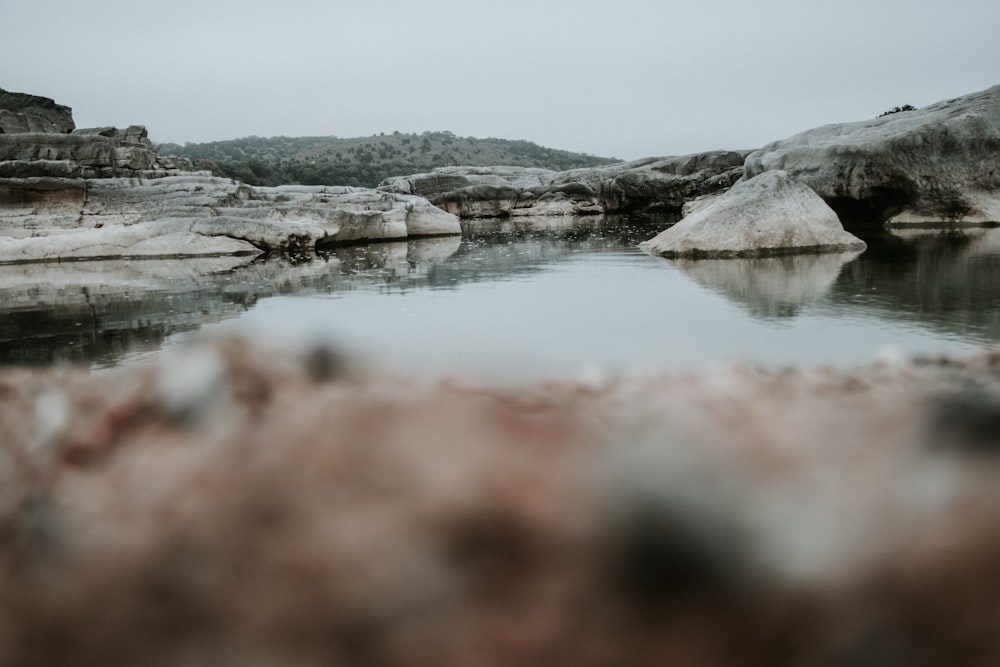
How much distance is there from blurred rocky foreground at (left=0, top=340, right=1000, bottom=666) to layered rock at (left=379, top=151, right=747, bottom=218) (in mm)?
20598

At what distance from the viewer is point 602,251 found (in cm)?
773

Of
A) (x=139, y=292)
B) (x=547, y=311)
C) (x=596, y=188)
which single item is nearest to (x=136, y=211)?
(x=139, y=292)

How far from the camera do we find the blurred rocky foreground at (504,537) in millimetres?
882

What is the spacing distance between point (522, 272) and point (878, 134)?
7.45 meters

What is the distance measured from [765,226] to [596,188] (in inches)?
672

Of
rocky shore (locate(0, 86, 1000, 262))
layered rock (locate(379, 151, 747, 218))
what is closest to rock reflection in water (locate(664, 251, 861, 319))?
rocky shore (locate(0, 86, 1000, 262))

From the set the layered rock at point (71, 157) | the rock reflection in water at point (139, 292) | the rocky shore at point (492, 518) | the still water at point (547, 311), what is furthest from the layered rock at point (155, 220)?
the rocky shore at point (492, 518)

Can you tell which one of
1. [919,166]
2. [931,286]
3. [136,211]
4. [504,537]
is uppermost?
[919,166]

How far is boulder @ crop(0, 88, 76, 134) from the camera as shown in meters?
13.0

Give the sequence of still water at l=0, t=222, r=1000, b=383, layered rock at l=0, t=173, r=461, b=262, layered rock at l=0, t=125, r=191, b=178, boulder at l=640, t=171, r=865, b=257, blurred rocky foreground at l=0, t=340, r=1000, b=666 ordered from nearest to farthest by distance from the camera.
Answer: blurred rocky foreground at l=0, t=340, r=1000, b=666, still water at l=0, t=222, r=1000, b=383, boulder at l=640, t=171, r=865, b=257, layered rock at l=0, t=173, r=461, b=262, layered rock at l=0, t=125, r=191, b=178

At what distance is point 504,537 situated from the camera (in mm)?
960

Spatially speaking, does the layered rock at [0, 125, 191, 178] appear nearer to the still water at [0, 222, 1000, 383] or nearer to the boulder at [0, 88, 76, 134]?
the boulder at [0, 88, 76, 134]

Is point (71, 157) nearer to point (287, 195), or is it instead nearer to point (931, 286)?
point (287, 195)

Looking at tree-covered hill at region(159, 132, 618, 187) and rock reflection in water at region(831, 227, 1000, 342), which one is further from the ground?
tree-covered hill at region(159, 132, 618, 187)
